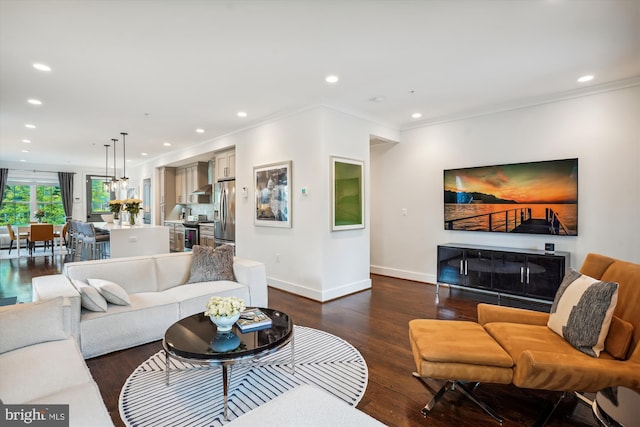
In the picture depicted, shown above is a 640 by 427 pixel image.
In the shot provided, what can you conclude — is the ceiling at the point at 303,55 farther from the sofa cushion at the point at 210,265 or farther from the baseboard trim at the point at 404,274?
the baseboard trim at the point at 404,274

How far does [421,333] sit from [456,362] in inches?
12.0

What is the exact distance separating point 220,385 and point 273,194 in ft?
10.4

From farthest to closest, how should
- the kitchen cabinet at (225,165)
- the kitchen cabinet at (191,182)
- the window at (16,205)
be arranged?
1. the window at (16,205)
2. the kitchen cabinet at (191,182)
3. the kitchen cabinet at (225,165)

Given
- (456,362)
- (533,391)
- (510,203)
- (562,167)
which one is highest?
(562,167)

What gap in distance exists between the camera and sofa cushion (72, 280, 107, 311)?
8.63 ft

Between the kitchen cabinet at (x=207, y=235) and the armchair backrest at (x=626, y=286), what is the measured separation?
6.34m

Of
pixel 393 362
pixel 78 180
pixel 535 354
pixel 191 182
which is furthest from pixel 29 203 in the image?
pixel 535 354

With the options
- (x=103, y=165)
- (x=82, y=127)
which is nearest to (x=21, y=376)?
(x=82, y=127)

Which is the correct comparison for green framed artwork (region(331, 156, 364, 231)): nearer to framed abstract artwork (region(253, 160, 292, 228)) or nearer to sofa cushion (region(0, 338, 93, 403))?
framed abstract artwork (region(253, 160, 292, 228))

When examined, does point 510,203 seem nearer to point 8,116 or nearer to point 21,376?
point 21,376

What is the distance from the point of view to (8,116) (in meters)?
5.06

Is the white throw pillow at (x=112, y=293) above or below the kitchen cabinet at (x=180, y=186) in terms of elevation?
below

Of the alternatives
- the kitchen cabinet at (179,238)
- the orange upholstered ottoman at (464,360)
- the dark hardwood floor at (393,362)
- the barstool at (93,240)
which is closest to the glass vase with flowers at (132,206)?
the barstool at (93,240)

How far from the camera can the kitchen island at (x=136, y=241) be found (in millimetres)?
5195
